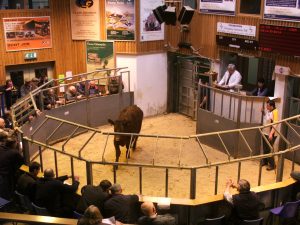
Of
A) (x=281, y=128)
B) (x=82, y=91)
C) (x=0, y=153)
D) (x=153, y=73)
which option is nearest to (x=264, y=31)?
(x=281, y=128)

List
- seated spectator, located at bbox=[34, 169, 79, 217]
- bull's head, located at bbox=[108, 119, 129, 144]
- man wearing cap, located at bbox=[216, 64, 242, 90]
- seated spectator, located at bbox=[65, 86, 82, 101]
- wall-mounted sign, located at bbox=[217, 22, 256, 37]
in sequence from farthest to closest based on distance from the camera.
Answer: seated spectator, located at bbox=[65, 86, 82, 101] < man wearing cap, located at bbox=[216, 64, 242, 90] < wall-mounted sign, located at bbox=[217, 22, 256, 37] < bull's head, located at bbox=[108, 119, 129, 144] < seated spectator, located at bbox=[34, 169, 79, 217]

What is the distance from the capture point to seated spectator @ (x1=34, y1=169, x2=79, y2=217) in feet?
21.2

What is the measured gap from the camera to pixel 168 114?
13.8 metres

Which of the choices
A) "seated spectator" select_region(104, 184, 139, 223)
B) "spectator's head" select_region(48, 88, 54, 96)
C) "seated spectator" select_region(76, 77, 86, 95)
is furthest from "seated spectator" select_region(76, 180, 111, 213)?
"seated spectator" select_region(76, 77, 86, 95)

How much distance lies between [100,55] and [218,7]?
3923 mm

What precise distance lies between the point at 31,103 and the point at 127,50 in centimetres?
357

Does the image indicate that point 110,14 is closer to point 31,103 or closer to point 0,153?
point 31,103

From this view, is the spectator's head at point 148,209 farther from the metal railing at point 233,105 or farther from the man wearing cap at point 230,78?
the man wearing cap at point 230,78

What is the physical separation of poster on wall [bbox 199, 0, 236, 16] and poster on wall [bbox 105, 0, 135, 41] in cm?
211

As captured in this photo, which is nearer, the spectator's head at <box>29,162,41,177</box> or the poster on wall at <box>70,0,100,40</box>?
the spectator's head at <box>29,162,41,177</box>

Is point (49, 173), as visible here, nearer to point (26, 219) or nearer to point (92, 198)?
point (92, 198)

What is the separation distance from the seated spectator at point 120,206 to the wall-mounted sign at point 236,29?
5829 mm

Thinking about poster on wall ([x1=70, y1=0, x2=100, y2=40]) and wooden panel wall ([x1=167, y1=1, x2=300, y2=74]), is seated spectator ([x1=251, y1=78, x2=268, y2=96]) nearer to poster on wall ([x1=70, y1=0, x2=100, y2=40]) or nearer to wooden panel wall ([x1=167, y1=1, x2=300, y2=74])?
wooden panel wall ([x1=167, y1=1, x2=300, y2=74])

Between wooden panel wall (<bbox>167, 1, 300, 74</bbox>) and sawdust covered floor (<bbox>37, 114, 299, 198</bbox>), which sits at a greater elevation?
wooden panel wall (<bbox>167, 1, 300, 74</bbox>)
